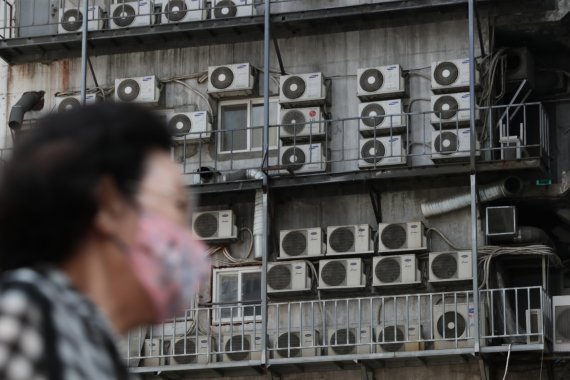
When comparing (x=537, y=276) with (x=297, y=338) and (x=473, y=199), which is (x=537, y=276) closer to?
(x=473, y=199)

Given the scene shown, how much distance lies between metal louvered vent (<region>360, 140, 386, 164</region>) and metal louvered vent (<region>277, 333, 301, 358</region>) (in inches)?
109

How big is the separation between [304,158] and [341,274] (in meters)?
1.84

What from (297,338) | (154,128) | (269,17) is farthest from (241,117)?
(154,128)

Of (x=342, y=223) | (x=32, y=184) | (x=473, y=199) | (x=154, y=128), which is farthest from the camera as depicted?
(x=342, y=223)

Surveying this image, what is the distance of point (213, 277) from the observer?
2414 cm

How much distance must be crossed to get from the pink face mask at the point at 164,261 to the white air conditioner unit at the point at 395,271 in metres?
20.5

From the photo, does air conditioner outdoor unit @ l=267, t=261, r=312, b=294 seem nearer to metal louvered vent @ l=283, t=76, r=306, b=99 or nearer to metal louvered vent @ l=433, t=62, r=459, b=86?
metal louvered vent @ l=283, t=76, r=306, b=99

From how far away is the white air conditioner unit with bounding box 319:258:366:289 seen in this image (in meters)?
23.2

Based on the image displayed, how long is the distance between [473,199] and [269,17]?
4.11m

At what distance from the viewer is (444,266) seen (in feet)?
74.4

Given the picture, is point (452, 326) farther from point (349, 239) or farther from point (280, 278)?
point (280, 278)

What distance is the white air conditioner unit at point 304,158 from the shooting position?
2355 centimetres

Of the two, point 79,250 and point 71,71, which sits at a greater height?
point 71,71

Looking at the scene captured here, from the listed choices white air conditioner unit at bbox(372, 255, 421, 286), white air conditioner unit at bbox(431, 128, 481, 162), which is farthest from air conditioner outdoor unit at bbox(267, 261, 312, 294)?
white air conditioner unit at bbox(431, 128, 481, 162)
